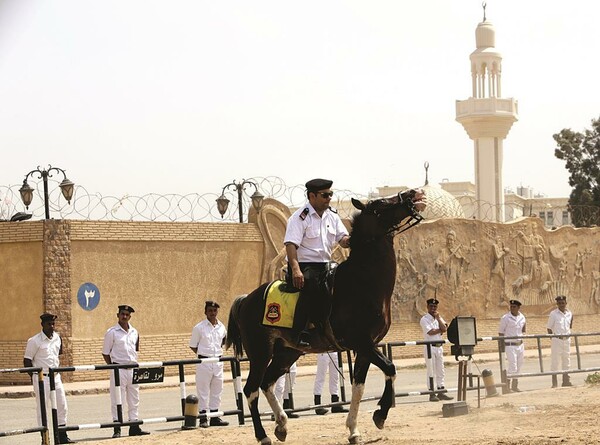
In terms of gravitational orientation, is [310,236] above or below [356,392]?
above

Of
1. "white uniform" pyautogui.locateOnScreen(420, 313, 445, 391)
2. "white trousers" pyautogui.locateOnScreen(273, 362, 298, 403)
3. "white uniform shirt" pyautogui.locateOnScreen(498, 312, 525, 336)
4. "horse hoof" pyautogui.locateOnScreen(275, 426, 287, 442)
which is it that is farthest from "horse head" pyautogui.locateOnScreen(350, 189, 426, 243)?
"white uniform shirt" pyautogui.locateOnScreen(498, 312, 525, 336)

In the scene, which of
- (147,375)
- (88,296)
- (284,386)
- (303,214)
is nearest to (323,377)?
(284,386)

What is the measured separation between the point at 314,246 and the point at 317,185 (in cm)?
65

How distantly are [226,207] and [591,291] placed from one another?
50.3 ft

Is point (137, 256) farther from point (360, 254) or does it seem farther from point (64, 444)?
point (360, 254)

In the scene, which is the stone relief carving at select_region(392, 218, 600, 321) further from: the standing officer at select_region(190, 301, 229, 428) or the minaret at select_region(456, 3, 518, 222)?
the minaret at select_region(456, 3, 518, 222)

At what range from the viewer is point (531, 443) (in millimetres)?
10414

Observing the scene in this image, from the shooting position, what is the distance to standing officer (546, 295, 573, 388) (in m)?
21.5

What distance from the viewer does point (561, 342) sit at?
2267 centimetres

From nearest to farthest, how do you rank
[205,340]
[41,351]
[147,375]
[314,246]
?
[314,246]
[147,375]
[41,351]
[205,340]

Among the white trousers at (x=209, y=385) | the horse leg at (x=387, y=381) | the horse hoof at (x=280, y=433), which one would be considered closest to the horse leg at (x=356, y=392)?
the horse leg at (x=387, y=381)

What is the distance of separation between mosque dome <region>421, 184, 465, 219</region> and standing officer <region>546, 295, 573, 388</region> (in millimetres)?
22878

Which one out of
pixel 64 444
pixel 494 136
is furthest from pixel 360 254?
pixel 494 136

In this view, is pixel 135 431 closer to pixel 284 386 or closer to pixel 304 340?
pixel 284 386
